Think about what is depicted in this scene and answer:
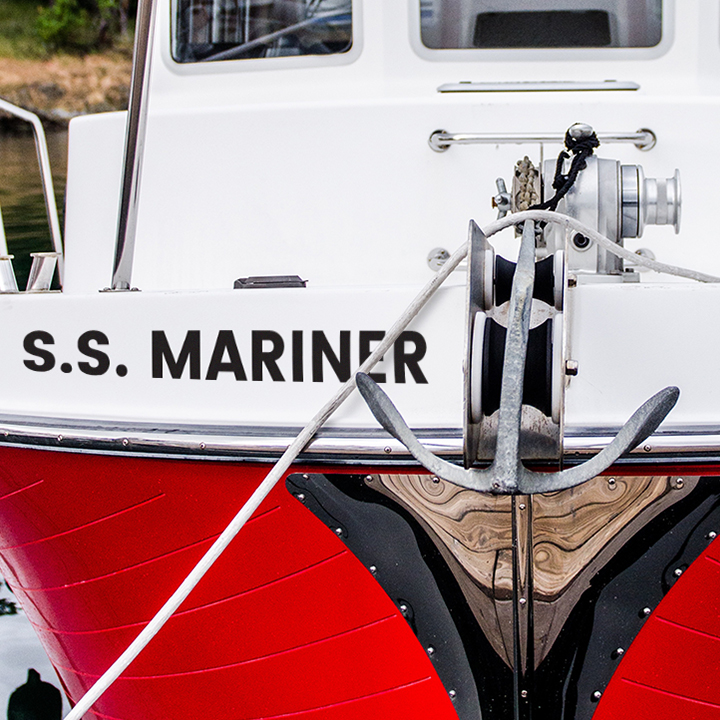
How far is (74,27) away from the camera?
28.5m

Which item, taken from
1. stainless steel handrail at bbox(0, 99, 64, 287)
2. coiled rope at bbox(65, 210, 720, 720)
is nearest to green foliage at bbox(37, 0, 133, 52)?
stainless steel handrail at bbox(0, 99, 64, 287)

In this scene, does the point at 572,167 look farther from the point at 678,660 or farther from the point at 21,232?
the point at 21,232

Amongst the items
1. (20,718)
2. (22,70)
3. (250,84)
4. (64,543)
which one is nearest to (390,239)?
(250,84)

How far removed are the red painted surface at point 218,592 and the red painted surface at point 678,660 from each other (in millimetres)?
324

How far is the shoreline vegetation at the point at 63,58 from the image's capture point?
73.3ft

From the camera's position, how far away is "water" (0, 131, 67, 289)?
7.02 meters

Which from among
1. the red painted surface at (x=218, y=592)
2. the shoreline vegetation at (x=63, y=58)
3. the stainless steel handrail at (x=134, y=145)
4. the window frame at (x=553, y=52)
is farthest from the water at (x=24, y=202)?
the shoreline vegetation at (x=63, y=58)

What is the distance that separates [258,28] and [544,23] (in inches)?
30.5

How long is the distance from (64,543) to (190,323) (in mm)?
538

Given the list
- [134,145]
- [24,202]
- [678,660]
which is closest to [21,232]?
[24,202]

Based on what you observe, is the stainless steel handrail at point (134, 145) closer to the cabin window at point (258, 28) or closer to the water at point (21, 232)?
the cabin window at point (258, 28)

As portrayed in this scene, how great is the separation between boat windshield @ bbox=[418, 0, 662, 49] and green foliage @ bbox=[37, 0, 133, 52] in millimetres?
25774

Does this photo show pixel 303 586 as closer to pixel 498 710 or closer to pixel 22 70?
pixel 498 710

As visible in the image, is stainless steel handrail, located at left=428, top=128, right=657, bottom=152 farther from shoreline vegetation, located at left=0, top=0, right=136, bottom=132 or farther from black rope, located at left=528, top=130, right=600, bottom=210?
shoreline vegetation, located at left=0, top=0, right=136, bottom=132
